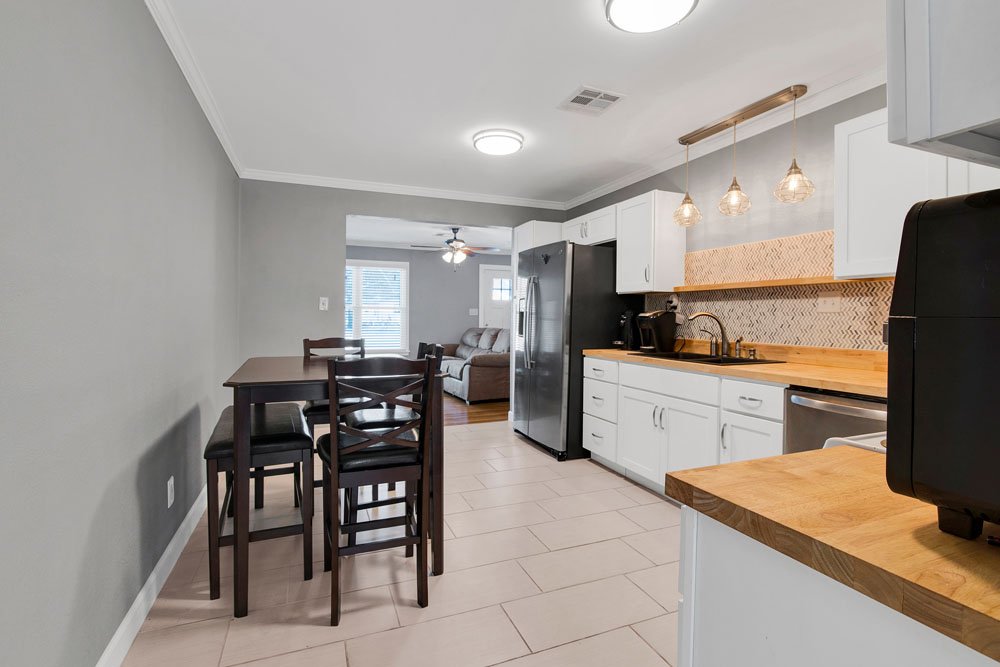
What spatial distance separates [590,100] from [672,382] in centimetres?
176

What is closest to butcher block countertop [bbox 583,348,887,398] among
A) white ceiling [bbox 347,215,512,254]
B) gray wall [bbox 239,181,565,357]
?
gray wall [bbox 239,181,565,357]

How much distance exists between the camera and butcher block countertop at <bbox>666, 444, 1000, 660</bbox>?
0.47 meters

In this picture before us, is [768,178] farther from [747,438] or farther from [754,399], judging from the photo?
[747,438]

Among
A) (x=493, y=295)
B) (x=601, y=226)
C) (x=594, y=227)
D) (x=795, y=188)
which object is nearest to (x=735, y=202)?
(x=795, y=188)

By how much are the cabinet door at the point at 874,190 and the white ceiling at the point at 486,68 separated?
47cm

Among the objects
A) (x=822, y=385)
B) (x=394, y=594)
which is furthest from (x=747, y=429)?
(x=394, y=594)

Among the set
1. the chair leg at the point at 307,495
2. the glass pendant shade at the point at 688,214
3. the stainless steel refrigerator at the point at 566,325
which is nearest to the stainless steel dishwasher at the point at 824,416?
the glass pendant shade at the point at 688,214

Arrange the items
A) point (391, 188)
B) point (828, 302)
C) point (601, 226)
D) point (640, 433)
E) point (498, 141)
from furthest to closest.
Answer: point (391, 188) < point (601, 226) < point (498, 141) < point (640, 433) < point (828, 302)

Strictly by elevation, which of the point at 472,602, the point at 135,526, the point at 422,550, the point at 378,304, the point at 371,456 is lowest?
the point at 472,602

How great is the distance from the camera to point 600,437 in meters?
3.84

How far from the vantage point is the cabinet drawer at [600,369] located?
3.67 meters

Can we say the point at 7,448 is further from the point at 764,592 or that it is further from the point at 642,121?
the point at 642,121

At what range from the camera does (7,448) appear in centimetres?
109

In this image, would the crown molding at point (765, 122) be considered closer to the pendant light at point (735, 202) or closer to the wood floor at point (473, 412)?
the pendant light at point (735, 202)
